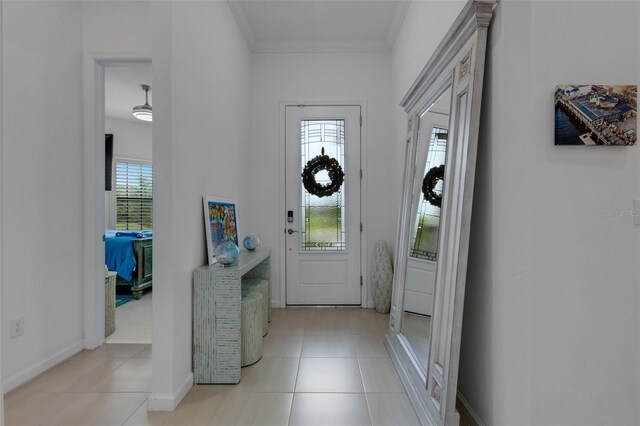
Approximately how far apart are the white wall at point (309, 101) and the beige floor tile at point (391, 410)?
203cm

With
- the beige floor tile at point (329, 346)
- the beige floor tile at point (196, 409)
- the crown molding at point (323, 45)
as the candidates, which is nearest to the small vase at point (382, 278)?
the beige floor tile at point (329, 346)

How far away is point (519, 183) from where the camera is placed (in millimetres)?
1436

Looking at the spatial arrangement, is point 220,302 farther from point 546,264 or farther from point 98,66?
point 98,66

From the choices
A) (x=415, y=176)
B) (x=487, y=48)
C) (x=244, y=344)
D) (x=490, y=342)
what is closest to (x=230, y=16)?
(x=415, y=176)

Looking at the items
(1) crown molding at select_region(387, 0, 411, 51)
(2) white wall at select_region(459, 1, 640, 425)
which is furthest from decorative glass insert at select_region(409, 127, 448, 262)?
(1) crown molding at select_region(387, 0, 411, 51)

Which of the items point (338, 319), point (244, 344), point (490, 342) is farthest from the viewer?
point (338, 319)

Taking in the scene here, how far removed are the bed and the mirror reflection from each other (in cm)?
357

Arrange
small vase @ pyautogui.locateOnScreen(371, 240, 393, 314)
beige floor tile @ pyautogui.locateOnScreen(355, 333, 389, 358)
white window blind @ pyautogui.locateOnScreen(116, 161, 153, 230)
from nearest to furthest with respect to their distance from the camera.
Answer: beige floor tile @ pyautogui.locateOnScreen(355, 333, 389, 358), small vase @ pyautogui.locateOnScreen(371, 240, 393, 314), white window blind @ pyautogui.locateOnScreen(116, 161, 153, 230)

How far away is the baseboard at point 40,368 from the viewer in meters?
2.18

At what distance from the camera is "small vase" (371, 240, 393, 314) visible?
3.74 m

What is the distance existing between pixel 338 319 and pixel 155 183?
236cm

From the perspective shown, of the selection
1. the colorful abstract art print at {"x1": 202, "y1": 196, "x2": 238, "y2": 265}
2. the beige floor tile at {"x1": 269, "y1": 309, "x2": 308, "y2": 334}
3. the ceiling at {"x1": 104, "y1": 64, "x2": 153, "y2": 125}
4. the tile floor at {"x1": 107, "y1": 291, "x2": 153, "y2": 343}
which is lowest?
the tile floor at {"x1": 107, "y1": 291, "x2": 153, "y2": 343}

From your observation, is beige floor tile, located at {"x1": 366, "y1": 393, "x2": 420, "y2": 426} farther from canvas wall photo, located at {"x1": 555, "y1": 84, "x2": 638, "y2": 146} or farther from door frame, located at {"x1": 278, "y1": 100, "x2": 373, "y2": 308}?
door frame, located at {"x1": 278, "y1": 100, "x2": 373, "y2": 308}

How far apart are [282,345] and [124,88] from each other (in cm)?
443
